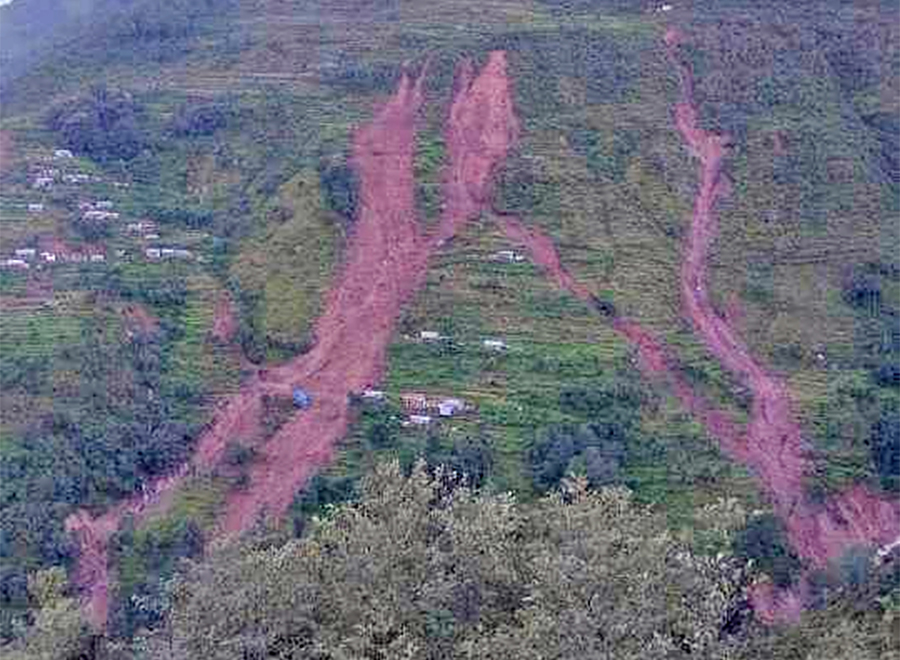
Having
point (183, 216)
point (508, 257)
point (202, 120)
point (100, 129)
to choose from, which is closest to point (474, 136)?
point (508, 257)

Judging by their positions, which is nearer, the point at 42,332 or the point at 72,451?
the point at 72,451

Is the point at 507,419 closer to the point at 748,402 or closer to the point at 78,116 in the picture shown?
the point at 748,402

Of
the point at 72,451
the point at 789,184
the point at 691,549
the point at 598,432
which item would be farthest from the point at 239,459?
the point at 789,184

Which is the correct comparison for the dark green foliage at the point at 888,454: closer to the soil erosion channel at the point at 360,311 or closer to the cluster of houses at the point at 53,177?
the soil erosion channel at the point at 360,311

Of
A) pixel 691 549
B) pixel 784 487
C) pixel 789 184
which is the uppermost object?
pixel 691 549

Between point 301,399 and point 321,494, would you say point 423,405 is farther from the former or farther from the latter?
point 321,494

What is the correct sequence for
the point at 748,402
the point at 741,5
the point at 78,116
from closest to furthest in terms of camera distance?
the point at 748,402, the point at 78,116, the point at 741,5

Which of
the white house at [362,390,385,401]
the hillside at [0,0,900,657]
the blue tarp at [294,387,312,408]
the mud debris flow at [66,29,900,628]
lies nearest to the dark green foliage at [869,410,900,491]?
the hillside at [0,0,900,657]

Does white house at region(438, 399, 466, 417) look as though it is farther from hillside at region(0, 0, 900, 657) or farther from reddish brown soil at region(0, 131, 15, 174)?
reddish brown soil at region(0, 131, 15, 174)
